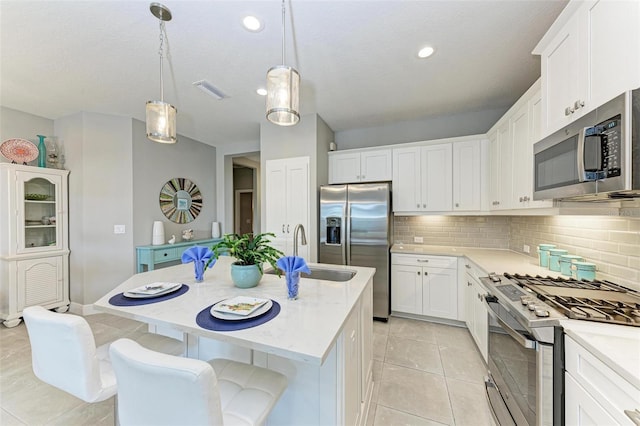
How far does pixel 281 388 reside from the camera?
1.09 meters

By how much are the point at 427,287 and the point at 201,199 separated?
13.5 ft

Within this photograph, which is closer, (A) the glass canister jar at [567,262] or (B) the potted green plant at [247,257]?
(B) the potted green plant at [247,257]

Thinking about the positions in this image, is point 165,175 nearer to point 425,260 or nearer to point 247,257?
point 247,257

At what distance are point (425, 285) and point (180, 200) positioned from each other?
4111 millimetres

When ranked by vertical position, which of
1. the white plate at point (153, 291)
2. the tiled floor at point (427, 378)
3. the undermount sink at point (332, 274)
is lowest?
the tiled floor at point (427, 378)

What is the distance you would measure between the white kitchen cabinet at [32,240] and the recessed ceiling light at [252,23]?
135 inches

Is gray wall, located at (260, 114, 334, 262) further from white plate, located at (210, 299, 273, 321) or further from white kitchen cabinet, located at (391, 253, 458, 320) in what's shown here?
white plate, located at (210, 299, 273, 321)

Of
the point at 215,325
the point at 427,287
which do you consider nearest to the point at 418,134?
the point at 427,287


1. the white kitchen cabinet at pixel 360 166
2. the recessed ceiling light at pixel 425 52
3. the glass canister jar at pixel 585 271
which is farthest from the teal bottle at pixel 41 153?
the glass canister jar at pixel 585 271

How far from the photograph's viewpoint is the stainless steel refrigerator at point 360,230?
9.95 ft

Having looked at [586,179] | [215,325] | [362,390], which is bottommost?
[362,390]

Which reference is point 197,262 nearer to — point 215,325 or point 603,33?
point 215,325

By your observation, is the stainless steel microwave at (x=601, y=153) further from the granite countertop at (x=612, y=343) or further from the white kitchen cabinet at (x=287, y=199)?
the white kitchen cabinet at (x=287, y=199)

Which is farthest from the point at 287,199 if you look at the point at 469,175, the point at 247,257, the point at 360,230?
the point at 469,175
